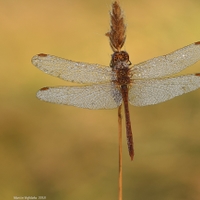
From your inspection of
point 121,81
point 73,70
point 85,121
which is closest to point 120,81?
point 121,81

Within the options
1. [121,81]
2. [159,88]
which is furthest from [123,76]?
[159,88]

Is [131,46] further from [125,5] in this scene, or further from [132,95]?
[132,95]

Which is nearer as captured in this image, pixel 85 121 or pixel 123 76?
pixel 123 76

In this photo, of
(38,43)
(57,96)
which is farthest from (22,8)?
(57,96)

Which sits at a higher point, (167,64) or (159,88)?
(167,64)

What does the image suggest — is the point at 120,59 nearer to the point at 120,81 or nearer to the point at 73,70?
the point at 120,81

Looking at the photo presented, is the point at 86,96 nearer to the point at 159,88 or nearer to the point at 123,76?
the point at 123,76

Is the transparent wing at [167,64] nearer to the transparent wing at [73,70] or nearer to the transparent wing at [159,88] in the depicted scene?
the transparent wing at [159,88]

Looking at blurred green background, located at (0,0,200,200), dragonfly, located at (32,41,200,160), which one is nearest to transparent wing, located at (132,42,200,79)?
dragonfly, located at (32,41,200,160)
